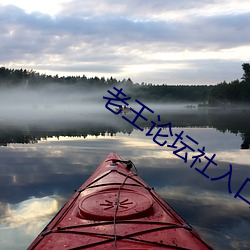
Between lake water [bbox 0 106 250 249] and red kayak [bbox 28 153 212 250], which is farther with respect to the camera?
lake water [bbox 0 106 250 249]

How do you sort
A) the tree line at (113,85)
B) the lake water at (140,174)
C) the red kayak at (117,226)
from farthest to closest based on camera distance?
the tree line at (113,85) < the lake water at (140,174) < the red kayak at (117,226)

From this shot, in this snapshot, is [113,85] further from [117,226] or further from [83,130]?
[117,226]

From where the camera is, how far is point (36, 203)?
823 cm

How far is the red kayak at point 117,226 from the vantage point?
13.8 feet

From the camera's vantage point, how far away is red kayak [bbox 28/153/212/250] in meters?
4.21

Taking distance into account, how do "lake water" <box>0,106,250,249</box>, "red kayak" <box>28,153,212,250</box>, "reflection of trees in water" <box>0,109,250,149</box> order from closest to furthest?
"red kayak" <box>28,153,212,250</box>
"lake water" <box>0,106,250,249</box>
"reflection of trees in water" <box>0,109,250,149</box>

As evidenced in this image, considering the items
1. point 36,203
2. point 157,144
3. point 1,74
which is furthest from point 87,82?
point 36,203

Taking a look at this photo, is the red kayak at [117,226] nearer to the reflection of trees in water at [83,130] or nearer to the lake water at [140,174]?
the lake water at [140,174]

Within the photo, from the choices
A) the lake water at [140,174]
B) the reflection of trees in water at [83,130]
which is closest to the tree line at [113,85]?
the reflection of trees in water at [83,130]

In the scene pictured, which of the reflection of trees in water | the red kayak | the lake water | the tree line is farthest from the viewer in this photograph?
the tree line

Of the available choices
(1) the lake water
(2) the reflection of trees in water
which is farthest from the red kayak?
(2) the reflection of trees in water

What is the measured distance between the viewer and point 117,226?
465 cm

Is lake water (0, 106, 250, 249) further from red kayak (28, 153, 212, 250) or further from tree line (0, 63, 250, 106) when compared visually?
tree line (0, 63, 250, 106)

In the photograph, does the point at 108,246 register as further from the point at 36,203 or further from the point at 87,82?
the point at 87,82
